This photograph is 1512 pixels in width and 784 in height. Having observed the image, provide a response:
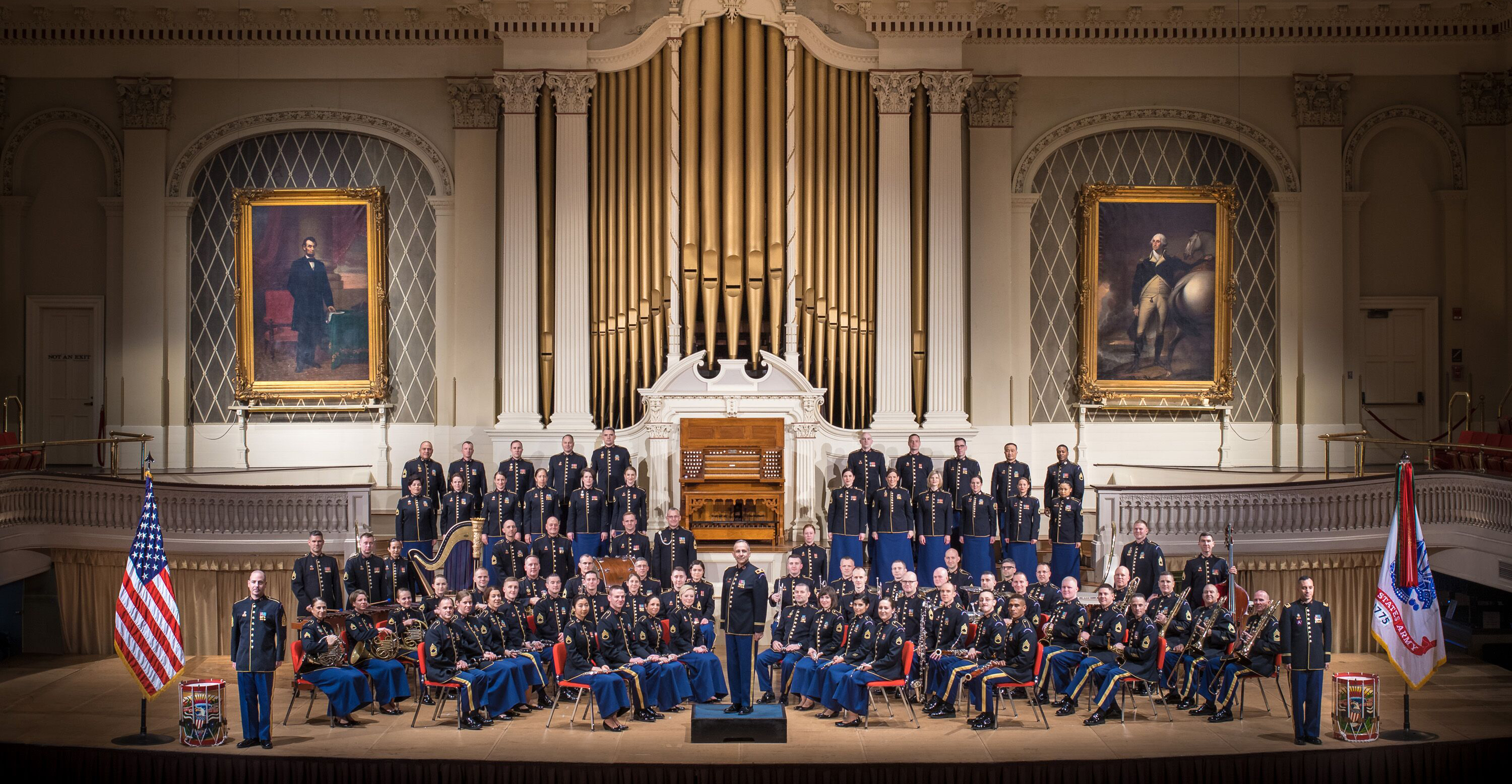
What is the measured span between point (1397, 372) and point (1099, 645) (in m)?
7.96

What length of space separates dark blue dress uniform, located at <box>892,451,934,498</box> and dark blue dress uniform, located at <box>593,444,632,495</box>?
2.79 meters

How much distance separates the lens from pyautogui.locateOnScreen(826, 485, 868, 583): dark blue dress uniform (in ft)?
45.4

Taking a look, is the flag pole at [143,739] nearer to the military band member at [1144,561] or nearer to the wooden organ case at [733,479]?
the wooden organ case at [733,479]

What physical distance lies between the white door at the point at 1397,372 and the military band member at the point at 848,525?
7.17m

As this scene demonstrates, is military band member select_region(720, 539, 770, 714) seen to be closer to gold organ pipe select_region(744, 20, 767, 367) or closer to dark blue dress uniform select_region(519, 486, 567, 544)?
dark blue dress uniform select_region(519, 486, 567, 544)

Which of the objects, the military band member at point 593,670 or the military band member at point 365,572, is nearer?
the military band member at point 593,670

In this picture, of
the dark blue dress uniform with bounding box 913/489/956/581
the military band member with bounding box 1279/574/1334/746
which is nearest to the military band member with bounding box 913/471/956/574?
the dark blue dress uniform with bounding box 913/489/956/581

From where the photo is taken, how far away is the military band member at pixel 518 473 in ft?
47.1

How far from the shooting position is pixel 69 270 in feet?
56.1

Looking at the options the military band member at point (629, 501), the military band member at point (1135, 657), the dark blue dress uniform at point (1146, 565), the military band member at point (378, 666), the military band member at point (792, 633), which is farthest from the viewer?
the military band member at point (629, 501)

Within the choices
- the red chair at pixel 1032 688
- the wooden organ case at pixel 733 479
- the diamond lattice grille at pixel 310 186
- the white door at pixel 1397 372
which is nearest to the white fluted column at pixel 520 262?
the diamond lattice grille at pixel 310 186

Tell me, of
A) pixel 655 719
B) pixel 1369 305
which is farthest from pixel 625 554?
pixel 1369 305

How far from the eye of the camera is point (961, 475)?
14.5 m

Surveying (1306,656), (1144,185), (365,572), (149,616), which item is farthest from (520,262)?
(1306,656)
